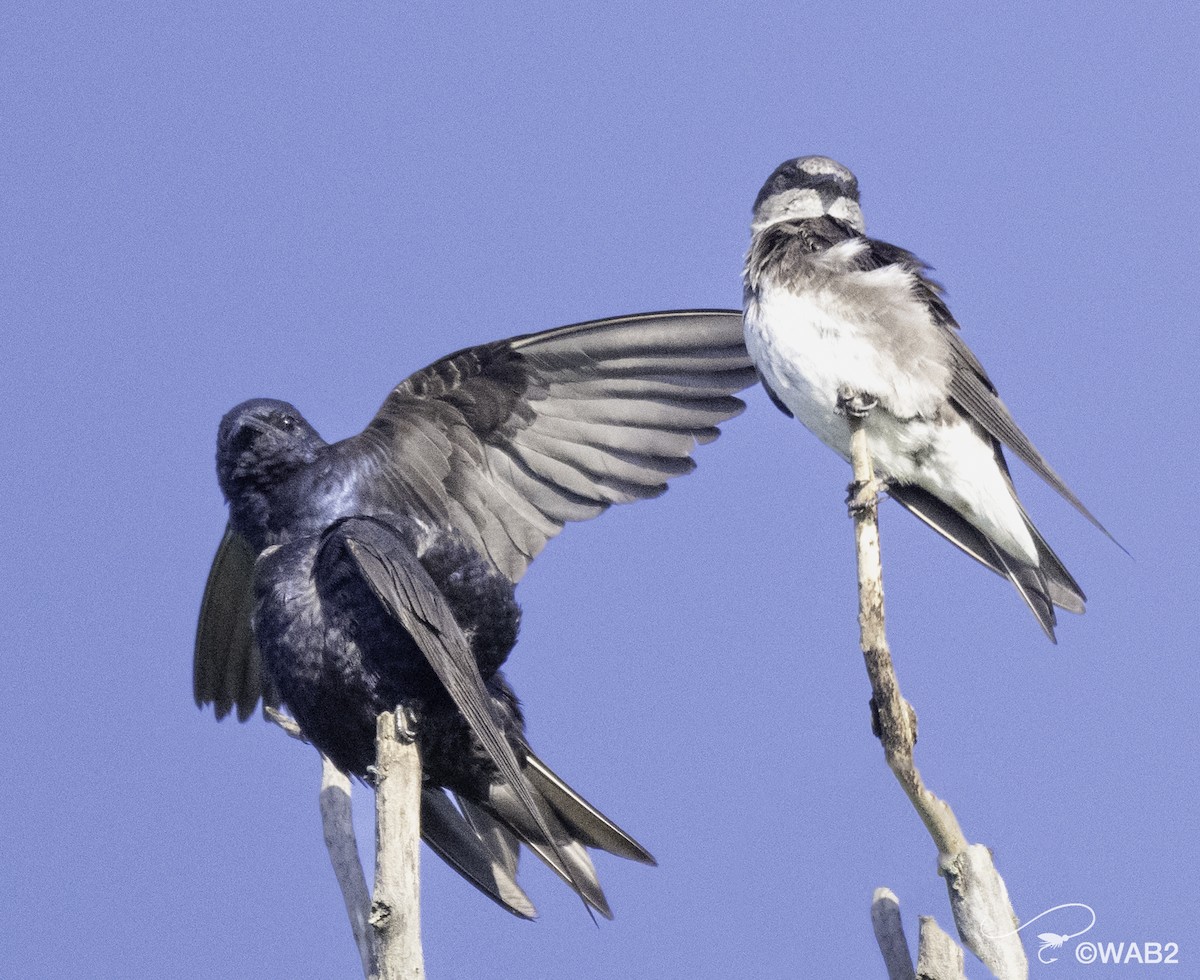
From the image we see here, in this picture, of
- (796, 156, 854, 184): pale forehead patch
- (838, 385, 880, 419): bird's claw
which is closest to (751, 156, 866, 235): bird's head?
(796, 156, 854, 184): pale forehead patch

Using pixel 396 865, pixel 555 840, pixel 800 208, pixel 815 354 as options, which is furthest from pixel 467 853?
pixel 800 208

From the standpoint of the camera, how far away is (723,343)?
25.3ft

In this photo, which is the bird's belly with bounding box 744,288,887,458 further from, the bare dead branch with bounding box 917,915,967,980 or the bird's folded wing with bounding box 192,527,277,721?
the bird's folded wing with bounding box 192,527,277,721

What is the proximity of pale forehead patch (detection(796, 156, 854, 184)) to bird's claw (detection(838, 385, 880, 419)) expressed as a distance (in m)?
1.27

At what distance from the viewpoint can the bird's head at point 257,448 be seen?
6902 mm

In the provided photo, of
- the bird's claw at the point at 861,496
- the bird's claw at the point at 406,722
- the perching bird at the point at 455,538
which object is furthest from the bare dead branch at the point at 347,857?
the bird's claw at the point at 861,496

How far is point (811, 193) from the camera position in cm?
727

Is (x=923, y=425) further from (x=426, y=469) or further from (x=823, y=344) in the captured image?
(x=426, y=469)

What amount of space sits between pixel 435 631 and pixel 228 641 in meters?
2.45

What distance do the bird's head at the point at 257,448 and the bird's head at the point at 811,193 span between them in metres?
2.00

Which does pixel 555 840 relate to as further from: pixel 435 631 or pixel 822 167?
pixel 822 167

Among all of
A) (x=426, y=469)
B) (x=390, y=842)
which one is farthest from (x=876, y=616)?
(x=426, y=469)

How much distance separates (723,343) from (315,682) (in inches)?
97.8

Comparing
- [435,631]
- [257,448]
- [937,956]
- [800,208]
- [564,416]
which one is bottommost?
[937,956]
